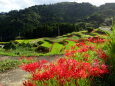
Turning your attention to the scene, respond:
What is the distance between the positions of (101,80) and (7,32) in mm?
125124

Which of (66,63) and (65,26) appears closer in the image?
(66,63)

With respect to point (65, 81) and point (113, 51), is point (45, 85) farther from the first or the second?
point (113, 51)

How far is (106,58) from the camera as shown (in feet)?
24.7

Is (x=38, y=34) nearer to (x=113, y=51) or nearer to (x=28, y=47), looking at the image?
(x=28, y=47)

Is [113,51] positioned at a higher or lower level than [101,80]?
Result: higher

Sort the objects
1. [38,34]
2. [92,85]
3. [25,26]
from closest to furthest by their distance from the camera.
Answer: [92,85]
[38,34]
[25,26]

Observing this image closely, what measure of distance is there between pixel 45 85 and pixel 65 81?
0.56m

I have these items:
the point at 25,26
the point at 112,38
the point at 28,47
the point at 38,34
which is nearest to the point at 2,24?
the point at 25,26

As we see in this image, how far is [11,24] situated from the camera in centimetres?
13388

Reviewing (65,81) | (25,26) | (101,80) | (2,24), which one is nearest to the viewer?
(65,81)

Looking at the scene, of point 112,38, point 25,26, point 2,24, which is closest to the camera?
point 112,38

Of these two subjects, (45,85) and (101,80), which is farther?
(101,80)

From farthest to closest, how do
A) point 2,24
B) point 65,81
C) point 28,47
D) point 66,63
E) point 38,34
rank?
point 2,24 < point 38,34 < point 28,47 < point 66,63 < point 65,81

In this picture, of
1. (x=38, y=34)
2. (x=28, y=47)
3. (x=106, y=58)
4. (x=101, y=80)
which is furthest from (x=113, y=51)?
(x=38, y=34)
